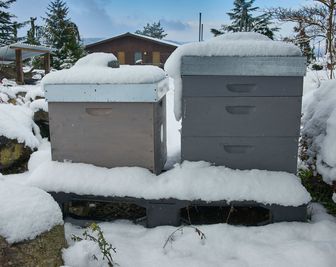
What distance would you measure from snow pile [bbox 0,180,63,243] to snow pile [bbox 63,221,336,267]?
0.56 feet

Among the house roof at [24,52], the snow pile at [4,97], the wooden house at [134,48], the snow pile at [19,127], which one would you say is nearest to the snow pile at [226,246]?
the snow pile at [19,127]

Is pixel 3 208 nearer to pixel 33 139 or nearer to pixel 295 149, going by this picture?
pixel 295 149

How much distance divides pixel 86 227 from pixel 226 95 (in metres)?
1.04

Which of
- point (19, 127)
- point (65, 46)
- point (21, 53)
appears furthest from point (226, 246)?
point (65, 46)

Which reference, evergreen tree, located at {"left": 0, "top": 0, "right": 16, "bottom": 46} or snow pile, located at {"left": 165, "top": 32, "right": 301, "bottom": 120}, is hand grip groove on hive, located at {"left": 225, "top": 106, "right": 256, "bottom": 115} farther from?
evergreen tree, located at {"left": 0, "top": 0, "right": 16, "bottom": 46}

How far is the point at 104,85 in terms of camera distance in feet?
6.01

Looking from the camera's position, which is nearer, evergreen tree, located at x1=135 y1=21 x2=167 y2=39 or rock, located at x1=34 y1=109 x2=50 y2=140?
rock, located at x1=34 y1=109 x2=50 y2=140

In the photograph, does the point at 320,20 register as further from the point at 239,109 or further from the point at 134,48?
the point at 134,48

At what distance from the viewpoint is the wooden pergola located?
11.5 metres

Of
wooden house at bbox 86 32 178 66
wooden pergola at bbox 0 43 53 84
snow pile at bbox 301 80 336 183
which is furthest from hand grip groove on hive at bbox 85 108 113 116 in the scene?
wooden house at bbox 86 32 178 66

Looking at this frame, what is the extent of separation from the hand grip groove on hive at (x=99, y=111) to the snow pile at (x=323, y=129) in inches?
46.1

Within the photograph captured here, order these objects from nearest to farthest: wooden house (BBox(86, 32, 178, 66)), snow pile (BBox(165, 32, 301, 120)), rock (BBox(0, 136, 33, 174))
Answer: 1. snow pile (BBox(165, 32, 301, 120))
2. rock (BBox(0, 136, 33, 174))
3. wooden house (BBox(86, 32, 178, 66))

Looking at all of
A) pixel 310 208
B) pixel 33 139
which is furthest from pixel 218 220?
pixel 33 139

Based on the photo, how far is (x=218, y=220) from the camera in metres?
1.99
